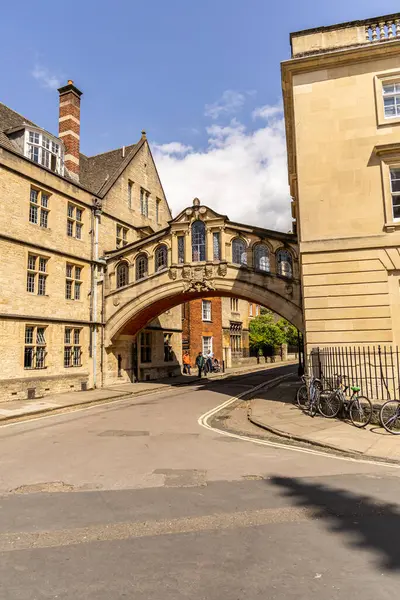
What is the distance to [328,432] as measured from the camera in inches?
406

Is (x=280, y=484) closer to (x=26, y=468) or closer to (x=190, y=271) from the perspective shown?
(x=26, y=468)

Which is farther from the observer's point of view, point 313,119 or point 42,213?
point 42,213

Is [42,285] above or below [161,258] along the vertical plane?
below

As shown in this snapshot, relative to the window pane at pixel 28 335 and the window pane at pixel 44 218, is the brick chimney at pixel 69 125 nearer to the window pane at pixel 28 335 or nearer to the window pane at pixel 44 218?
the window pane at pixel 44 218

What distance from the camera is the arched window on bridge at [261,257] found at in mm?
21250

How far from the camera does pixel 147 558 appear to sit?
3967 mm

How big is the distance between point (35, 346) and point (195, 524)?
16.0 meters

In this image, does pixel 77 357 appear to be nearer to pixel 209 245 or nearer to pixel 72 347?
pixel 72 347

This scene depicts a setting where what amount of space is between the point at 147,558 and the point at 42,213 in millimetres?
18849

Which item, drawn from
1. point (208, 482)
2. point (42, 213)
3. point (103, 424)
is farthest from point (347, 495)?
point (42, 213)

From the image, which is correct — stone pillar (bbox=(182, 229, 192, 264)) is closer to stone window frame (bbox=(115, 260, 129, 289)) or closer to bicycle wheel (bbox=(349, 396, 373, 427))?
stone window frame (bbox=(115, 260, 129, 289))

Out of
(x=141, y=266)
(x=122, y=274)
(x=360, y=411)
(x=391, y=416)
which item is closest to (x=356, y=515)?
(x=391, y=416)

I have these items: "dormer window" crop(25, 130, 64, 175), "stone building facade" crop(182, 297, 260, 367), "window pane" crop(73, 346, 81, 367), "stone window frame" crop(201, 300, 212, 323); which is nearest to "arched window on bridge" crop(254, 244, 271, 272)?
"window pane" crop(73, 346, 81, 367)

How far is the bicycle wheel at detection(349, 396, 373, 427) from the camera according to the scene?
11.0m
